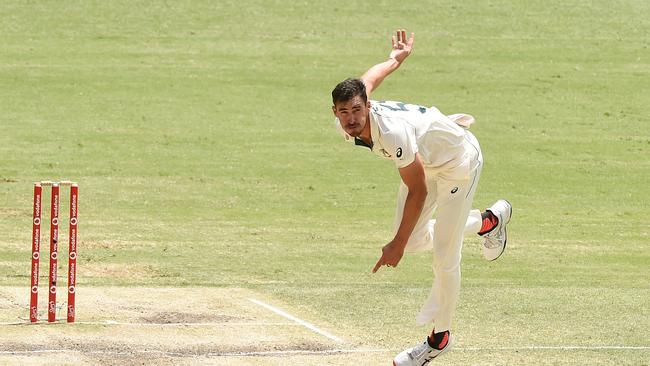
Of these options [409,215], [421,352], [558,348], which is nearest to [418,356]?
[421,352]

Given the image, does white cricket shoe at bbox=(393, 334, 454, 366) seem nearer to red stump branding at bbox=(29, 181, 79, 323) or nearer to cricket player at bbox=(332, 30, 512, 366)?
cricket player at bbox=(332, 30, 512, 366)

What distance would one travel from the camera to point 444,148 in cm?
964

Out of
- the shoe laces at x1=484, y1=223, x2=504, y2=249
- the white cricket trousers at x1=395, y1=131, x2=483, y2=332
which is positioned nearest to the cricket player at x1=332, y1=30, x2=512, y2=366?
the white cricket trousers at x1=395, y1=131, x2=483, y2=332

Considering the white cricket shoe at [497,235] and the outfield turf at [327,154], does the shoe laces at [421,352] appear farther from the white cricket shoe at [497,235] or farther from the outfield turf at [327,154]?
the white cricket shoe at [497,235]

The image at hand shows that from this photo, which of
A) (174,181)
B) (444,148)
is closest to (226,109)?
(174,181)

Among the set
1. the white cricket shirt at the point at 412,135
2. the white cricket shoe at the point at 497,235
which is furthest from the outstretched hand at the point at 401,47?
the white cricket shoe at the point at 497,235

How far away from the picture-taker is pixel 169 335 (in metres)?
11.1

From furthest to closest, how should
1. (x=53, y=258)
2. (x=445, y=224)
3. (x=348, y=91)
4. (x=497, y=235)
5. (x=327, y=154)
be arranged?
(x=327, y=154) → (x=53, y=258) → (x=497, y=235) → (x=445, y=224) → (x=348, y=91)

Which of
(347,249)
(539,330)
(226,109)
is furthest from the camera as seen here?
(226,109)

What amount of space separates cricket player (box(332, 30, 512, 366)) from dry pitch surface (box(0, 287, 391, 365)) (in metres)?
0.83

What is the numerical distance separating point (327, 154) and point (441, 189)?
1358cm

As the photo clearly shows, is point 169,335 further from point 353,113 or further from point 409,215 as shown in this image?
point 353,113

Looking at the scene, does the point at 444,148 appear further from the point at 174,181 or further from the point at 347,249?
the point at 174,181

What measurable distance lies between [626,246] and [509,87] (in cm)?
1057
